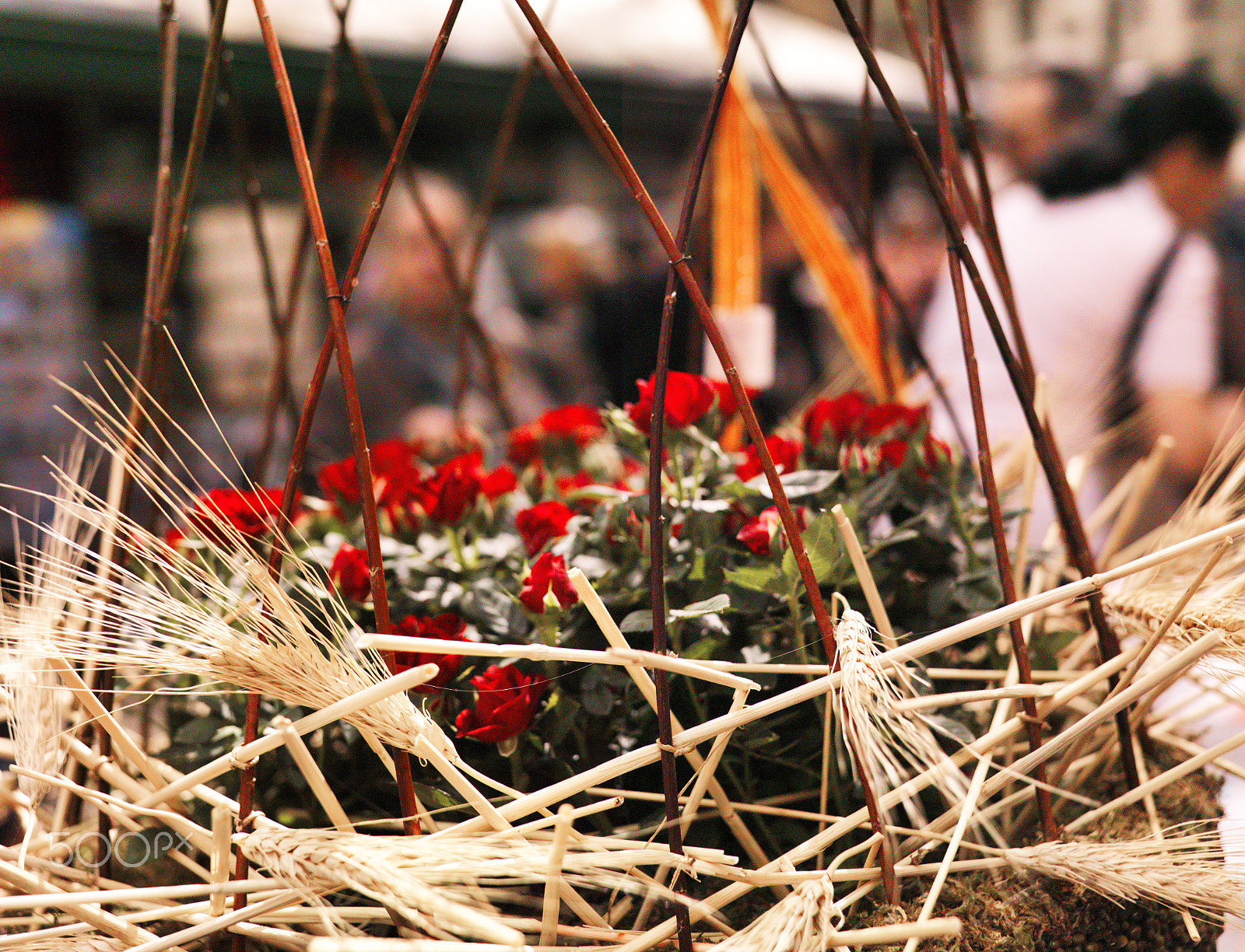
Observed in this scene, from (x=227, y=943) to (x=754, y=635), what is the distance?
38cm

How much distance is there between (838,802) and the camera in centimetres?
56

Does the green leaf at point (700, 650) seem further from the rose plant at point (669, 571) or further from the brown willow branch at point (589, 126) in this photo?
the brown willow branch at point (589, 126)

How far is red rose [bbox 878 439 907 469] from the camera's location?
74 cm

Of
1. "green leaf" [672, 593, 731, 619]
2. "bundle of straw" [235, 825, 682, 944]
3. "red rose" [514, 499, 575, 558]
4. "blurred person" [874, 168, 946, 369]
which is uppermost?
"blurred person" [874, 168, 946, 369]

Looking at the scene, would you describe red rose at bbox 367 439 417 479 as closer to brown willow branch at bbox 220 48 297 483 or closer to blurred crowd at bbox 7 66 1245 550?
brown willow branch at bbox 220 48 297 483

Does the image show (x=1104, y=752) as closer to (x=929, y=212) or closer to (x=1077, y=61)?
(x=1077, y=61)

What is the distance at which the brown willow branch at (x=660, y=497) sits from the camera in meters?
0.45

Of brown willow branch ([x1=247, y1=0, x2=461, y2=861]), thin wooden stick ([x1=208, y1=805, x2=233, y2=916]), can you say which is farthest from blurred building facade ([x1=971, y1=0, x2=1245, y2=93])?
thin wooden stick ([x1=208, y1=805, x2=233, y2=916])

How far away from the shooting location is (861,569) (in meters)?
0.53

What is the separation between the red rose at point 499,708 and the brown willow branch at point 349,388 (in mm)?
54

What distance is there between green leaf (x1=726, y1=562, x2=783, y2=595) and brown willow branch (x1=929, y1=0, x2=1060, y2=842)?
5.2 inches

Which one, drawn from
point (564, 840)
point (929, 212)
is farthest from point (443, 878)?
point (929, 212)

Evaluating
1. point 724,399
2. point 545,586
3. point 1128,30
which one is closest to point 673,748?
point 545,586

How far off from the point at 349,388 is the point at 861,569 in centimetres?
31
